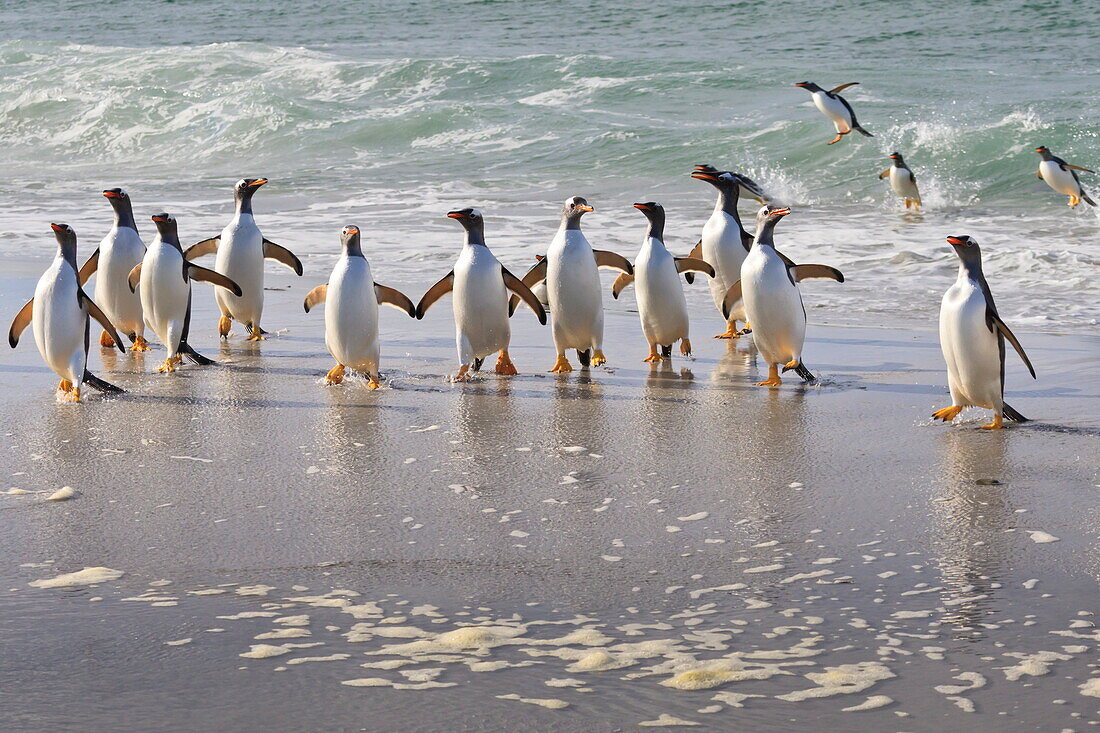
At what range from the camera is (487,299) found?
6547 mm

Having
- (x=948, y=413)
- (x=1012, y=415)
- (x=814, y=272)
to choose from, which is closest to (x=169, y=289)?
(x=814, y=272)

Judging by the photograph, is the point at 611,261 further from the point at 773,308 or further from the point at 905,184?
the point at 905,184

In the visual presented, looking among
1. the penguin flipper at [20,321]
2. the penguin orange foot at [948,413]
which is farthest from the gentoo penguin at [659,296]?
the penguin flipper at [20,321]

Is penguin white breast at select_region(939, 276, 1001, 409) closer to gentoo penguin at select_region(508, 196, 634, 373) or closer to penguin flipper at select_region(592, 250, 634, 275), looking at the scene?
gentoo penguin at select_region(508, 196, 634, 373)

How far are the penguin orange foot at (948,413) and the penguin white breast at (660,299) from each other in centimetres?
169

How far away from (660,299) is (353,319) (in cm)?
154

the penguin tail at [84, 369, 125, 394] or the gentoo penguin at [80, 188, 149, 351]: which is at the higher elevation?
the gentoo penguin at [80, 188, 149, 351]

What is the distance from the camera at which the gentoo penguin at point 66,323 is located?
5926mm

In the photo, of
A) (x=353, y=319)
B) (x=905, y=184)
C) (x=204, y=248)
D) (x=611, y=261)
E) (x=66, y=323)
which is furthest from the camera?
(x=905, y=184)

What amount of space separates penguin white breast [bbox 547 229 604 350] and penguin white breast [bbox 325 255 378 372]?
0.90 metres

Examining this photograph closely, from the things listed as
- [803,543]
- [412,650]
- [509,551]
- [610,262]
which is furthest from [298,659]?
[610,262]

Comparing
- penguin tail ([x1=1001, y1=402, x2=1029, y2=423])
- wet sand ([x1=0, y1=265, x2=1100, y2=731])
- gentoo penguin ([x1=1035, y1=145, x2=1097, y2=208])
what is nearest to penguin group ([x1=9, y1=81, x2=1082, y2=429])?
penguin tail ([x1=1001, y1=402, x2=1029, y2=423])

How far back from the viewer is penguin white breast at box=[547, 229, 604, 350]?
669 cm

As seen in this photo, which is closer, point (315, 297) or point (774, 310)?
point (774, 310)
